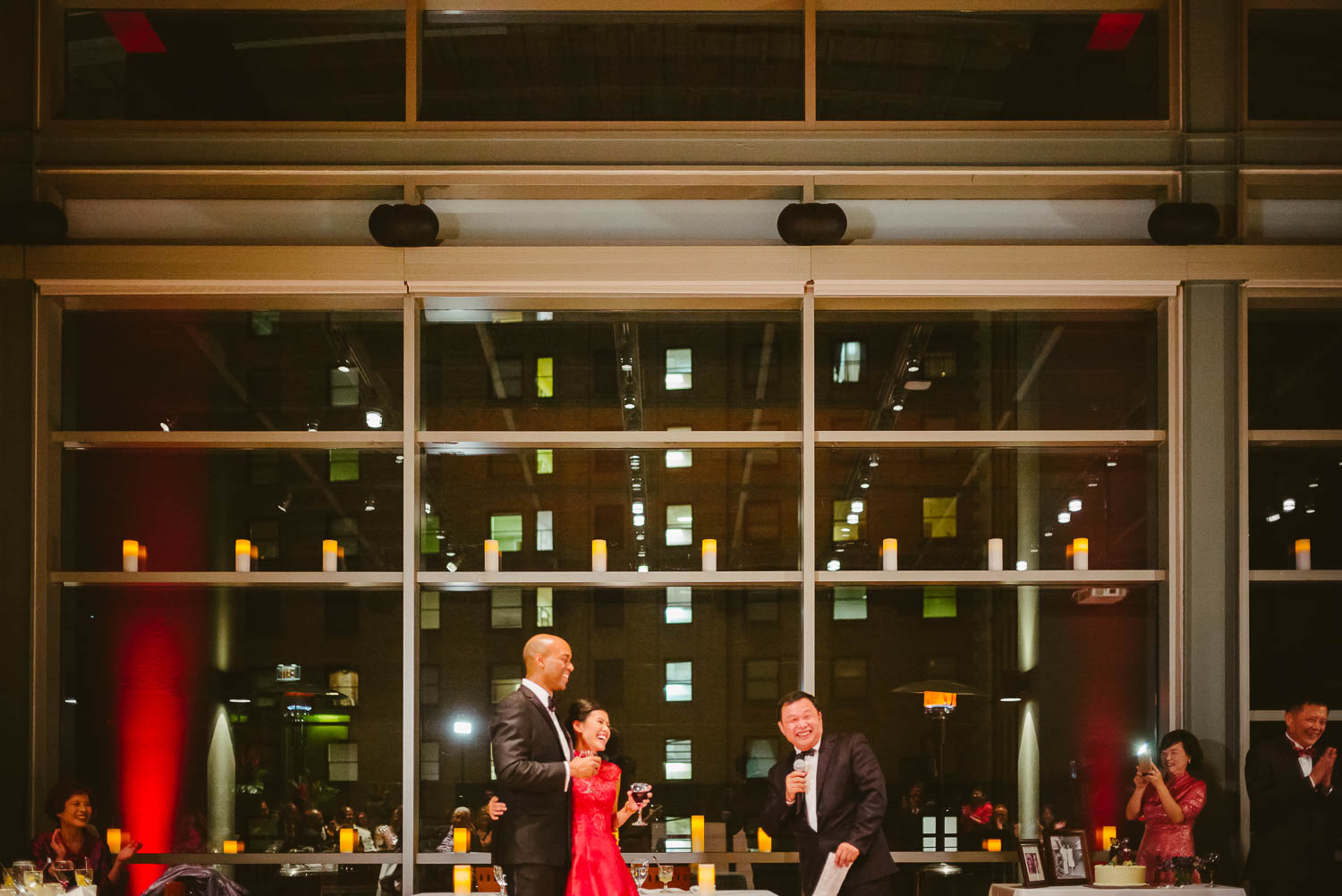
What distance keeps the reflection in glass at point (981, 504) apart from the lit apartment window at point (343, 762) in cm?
263

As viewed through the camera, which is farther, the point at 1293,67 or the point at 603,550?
the point at 603,550

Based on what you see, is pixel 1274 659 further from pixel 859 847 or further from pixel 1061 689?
pixel 859 847

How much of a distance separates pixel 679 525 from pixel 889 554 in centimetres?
113

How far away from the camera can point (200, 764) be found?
24.0 ft

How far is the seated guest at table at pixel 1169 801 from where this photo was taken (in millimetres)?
6367

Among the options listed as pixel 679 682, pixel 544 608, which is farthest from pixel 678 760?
pixel 544 608

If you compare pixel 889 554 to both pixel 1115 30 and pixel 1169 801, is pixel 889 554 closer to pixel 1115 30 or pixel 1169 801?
pixel 1169 801

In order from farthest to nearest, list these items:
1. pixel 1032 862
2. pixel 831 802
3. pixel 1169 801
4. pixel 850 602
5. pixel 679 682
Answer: pixel 679 682 → pixel 850 602 → pixel 1032 862 → pixel 1169 801 → pixel 831 802

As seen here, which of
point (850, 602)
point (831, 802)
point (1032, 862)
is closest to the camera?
point (831, 802)

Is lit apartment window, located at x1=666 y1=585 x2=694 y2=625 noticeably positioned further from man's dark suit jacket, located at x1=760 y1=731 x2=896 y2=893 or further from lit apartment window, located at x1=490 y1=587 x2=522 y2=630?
man's dark suit jacket, located at x1=760 y1=731 x2=896 y2=893

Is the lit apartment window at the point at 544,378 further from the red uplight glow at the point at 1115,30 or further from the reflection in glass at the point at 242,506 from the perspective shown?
the red uplight glow at the point at 1115,30

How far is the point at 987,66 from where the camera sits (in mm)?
7355

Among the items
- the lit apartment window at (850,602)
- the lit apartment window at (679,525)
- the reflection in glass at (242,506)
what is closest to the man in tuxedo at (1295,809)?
the lit apartment window at (850,602)

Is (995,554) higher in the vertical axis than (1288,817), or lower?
higher
